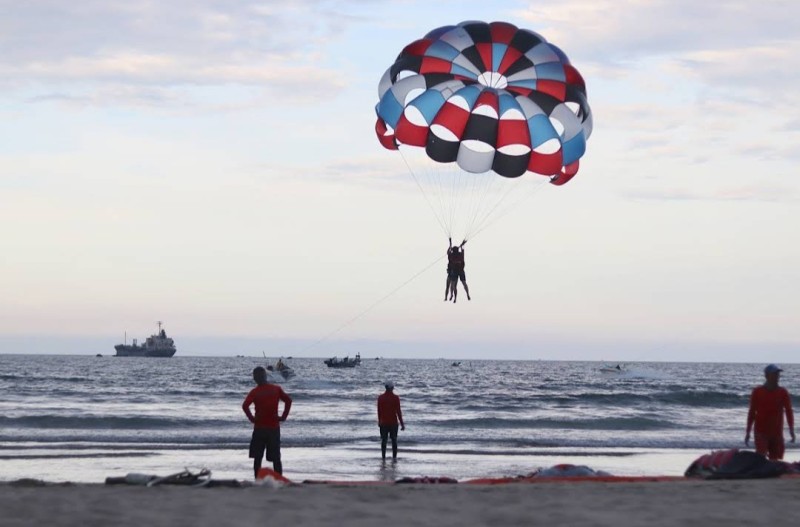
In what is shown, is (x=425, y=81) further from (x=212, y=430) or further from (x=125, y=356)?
(x=125, y=356)

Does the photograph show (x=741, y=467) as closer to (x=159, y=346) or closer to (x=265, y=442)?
(x=265, y=442)

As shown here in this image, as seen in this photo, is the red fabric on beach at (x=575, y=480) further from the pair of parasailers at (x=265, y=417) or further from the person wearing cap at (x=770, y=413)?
the pair of parasailers at (x=265, y=417)

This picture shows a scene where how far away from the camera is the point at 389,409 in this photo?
1595cm

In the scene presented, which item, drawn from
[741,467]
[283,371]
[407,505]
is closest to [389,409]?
[741,467]

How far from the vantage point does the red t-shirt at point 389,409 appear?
1581cm

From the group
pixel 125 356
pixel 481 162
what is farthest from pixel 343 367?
pixel 481 162

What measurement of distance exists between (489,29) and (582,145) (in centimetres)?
234

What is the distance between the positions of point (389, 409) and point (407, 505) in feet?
25.9

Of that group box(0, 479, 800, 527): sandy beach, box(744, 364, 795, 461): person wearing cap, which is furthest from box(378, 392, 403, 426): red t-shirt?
box(0, 479, 800, 527): sandy beach

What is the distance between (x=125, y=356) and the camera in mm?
142125

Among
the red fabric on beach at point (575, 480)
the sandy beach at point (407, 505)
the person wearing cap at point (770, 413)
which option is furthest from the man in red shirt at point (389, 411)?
the sandy beach at point (407, 505)

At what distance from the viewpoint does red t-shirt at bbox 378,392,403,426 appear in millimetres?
15812

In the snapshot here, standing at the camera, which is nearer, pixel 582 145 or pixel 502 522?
pixel 502 522

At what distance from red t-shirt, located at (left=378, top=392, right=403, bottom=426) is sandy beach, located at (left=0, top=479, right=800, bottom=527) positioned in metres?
6.47
